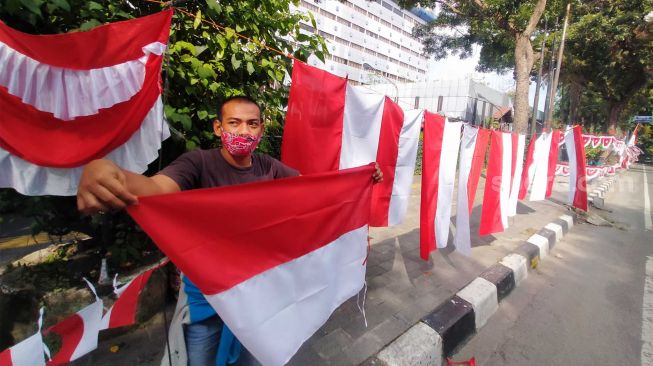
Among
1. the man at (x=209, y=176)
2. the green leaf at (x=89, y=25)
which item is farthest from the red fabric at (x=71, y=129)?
the man at (x=209, y=176)

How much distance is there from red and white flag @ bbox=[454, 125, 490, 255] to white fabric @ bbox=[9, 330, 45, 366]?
3588 mm

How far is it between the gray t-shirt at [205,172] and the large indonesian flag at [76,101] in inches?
26.7

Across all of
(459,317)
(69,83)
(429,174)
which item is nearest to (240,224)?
(69,83)

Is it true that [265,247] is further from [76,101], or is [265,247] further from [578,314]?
[578,314]

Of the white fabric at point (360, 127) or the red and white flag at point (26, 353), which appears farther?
the white fabric at point (360, 127)

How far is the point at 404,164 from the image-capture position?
3354mm

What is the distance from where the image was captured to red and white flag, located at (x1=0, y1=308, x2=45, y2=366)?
1516 mm

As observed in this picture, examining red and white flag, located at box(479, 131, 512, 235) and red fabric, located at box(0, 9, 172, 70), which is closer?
red fabric, located at box(0, 9, 172, 70)

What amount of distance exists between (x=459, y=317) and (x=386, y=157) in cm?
156

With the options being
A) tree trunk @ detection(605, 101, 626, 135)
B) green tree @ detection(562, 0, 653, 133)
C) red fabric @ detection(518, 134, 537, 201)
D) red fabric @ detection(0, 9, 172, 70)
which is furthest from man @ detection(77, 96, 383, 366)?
tree trunk @ detection(605, 101, 626, 135)

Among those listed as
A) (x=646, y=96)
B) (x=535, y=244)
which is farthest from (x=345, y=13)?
(x=535, y=244)

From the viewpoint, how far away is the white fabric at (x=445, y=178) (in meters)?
3.51

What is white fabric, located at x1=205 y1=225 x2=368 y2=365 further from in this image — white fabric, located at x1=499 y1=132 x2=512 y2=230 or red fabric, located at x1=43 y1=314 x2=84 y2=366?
white fabric, located at x1=499 y1=132 x2=512 y2=230

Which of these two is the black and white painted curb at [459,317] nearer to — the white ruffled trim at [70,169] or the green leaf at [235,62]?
the white ruffled trim at [70,169]
